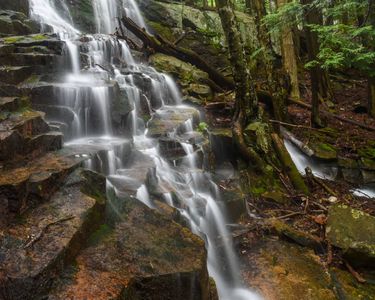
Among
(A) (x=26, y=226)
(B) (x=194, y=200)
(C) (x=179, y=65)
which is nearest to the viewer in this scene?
(A) (x=26, y=226)

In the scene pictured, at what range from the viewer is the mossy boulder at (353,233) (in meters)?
5.57

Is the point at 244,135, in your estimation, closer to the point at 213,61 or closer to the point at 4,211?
the point at 4,211

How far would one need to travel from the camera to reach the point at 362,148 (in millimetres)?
9602

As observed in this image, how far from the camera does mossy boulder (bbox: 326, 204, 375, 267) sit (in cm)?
557

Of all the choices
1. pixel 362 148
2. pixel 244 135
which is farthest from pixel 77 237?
pixel 362 148

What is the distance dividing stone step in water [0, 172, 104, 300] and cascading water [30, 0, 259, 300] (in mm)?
1096

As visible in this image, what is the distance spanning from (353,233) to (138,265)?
13.4ft

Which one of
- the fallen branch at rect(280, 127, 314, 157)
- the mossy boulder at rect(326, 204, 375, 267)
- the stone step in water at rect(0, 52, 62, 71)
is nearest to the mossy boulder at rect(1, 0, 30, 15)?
the stone step in water at rect(0, 52, 62, 71)

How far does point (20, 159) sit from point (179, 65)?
7986mm

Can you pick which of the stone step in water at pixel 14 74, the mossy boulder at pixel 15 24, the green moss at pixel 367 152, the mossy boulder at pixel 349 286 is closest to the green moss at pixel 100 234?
the mossy boulder at pixel 349 286

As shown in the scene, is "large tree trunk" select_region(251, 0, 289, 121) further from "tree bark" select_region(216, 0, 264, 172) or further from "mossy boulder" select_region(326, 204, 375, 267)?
"mossy boulder" select_region(326, 204, 375, 267)

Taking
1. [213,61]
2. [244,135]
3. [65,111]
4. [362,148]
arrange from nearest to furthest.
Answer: [65,111] → [244,135] → [362,148] → [213,61]

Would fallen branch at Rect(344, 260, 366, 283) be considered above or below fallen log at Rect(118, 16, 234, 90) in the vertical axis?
below

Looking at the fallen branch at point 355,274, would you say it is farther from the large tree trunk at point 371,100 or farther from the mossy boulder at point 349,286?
the large tree trunk at point 371,100
